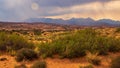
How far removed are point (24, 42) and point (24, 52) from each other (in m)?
4.45

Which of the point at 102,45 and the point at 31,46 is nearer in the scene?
the point at 102,45

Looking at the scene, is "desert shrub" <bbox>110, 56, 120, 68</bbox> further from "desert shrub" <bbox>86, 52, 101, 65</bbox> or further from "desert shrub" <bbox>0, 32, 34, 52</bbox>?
"desert shrub" <bbox>0, 32, 34, 52</bbox>

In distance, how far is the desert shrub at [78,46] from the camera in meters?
23.8

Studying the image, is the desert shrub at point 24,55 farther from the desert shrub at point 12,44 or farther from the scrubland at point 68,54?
the desert shrub at point 12,44

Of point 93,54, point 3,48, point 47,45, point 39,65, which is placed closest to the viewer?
point 39,65

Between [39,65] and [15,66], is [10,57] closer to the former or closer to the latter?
[15,66]

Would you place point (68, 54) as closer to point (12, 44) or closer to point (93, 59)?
point (93, 59)

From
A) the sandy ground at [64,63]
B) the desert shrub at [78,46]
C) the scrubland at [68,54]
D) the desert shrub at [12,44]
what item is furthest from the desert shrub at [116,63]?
the desert shrub at [12,44]

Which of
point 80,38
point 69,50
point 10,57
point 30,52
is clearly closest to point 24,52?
point 30,52

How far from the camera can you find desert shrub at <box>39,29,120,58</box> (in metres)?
23.8

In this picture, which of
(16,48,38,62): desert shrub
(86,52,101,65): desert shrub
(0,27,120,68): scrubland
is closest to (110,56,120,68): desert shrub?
(0,27,120,68): scrubland

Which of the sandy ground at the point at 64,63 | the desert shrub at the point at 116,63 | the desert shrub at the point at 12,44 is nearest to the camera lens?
the desert shrub at the point at 116,63

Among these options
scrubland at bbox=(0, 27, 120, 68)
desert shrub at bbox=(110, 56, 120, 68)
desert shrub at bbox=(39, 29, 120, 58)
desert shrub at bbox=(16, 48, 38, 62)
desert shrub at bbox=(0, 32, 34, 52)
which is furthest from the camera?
desert shrub at bbox=(0, 32, 34, 52)

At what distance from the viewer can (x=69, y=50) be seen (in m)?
23.5
